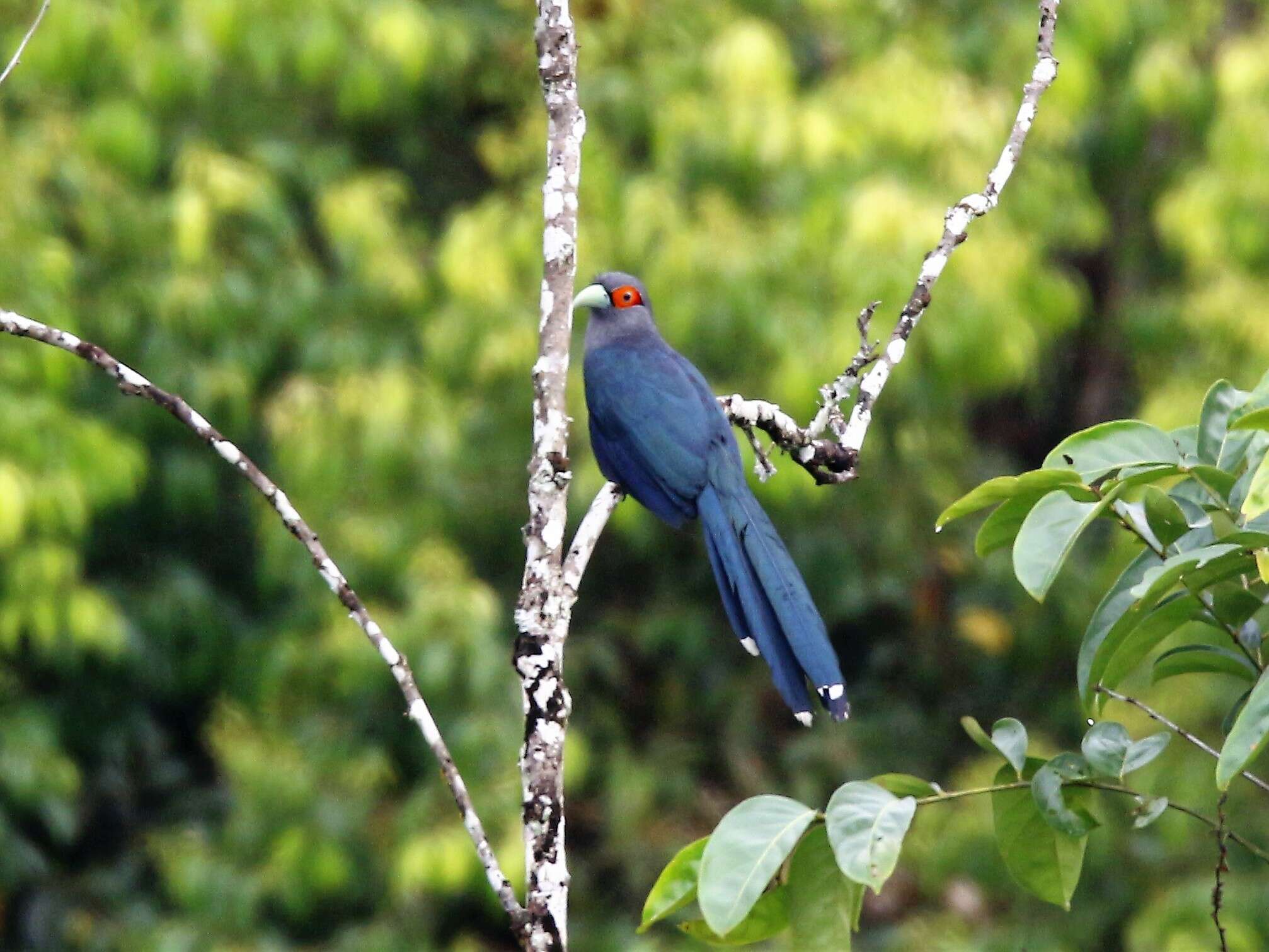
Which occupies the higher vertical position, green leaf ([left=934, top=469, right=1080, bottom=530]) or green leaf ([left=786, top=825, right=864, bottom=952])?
green leaf ([left=934, top=469, right=1080, bottom=530])

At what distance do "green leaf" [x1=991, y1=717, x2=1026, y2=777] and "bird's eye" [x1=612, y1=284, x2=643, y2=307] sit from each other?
2393 mm

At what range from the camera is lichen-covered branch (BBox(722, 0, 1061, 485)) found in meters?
2.68

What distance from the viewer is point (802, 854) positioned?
1.89 metres

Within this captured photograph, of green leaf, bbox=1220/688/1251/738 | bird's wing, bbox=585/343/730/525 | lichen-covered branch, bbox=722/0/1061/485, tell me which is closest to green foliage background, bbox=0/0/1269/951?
bird's wing, bbox=585/343/730/525

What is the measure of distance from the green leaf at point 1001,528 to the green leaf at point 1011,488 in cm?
2

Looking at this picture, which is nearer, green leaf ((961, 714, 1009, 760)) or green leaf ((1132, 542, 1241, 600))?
green leaf ((1132, 542, 1241, 600))

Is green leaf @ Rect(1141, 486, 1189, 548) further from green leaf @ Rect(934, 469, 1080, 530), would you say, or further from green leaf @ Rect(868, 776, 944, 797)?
green leaf @ Rect(868, 776, 944, 797)

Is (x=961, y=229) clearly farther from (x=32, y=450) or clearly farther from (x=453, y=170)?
(x=453, y=170)

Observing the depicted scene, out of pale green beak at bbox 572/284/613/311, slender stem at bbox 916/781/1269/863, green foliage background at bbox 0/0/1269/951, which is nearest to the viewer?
slender stem at bbox 916/781/1269/863

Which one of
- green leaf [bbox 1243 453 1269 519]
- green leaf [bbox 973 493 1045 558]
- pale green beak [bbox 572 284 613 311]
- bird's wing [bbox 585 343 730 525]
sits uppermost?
pale green beak [bbox 572 284 613 311]

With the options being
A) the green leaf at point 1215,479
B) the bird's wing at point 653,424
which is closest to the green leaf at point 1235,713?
the green leaf at point 1215,479

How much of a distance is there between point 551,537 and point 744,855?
614 millimetres

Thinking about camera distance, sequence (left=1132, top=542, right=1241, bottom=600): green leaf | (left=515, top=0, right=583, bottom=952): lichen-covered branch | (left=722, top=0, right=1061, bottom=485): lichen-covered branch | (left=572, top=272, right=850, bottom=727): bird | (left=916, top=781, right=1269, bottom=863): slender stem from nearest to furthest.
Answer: (left=1132, top=542, right=1241, bottom=600): green leaf < (left=916, top=781, right=1269, bottom=863): slender stem < (left=515, top=0, right=583, bottom=952): lichen-covered branch < (left=722, top=0, right=1061, bottom=485): lichen-covered branch < (left=572, top=272, right=850, bottom=727): bird

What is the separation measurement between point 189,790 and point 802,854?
5186mm
